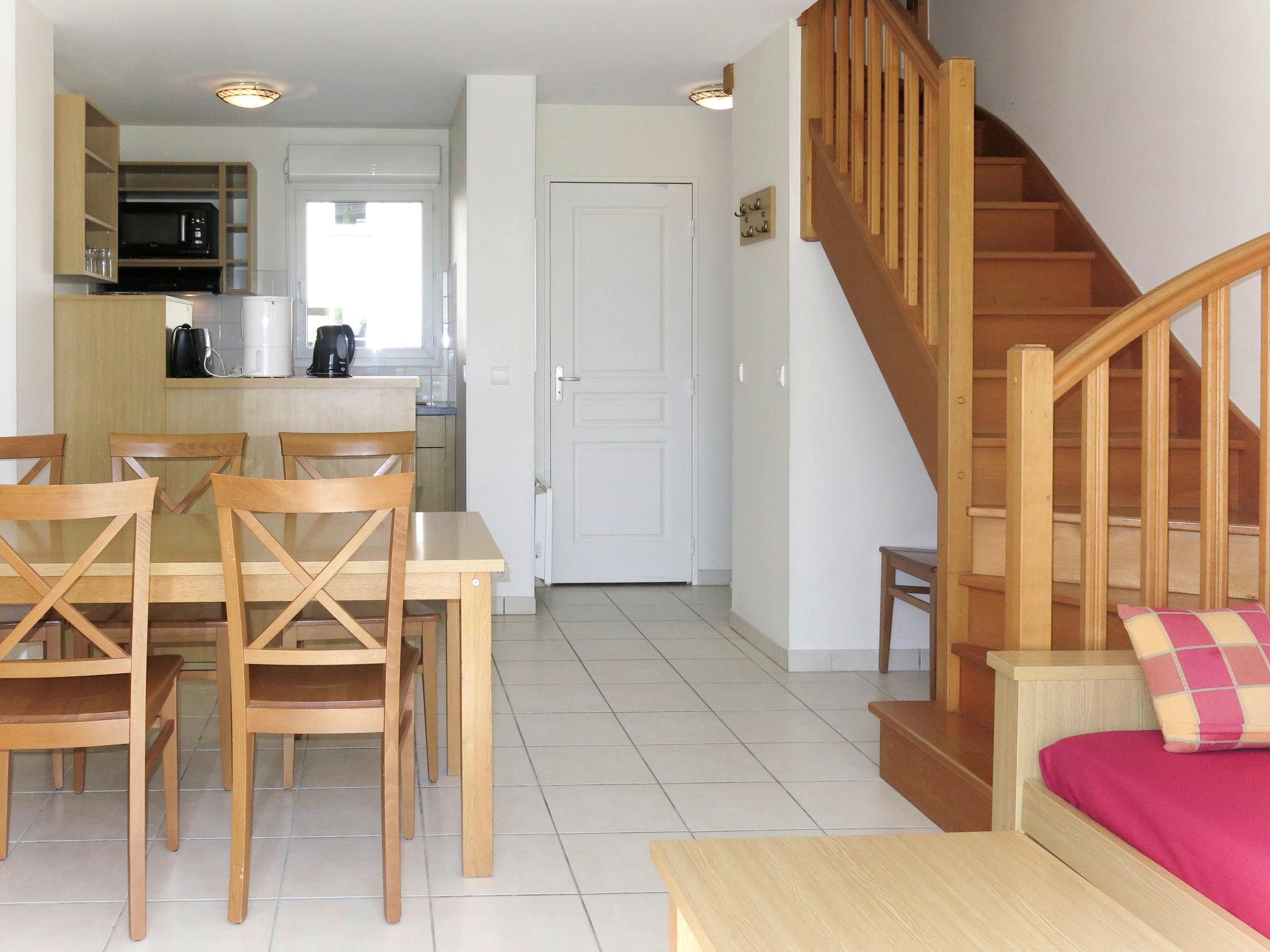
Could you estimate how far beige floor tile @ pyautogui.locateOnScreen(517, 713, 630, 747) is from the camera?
3746 mm

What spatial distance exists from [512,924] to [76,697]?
1045 millimetres

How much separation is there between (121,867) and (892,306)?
270 cm

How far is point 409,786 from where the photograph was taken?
2889 mm

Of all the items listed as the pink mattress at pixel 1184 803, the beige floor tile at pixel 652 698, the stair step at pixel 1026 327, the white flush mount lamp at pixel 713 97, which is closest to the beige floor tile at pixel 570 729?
the beige floor tile at pixel 652 698

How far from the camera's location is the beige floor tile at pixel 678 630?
534 centimetres

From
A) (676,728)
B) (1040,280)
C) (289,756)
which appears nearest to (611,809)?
(676,728)

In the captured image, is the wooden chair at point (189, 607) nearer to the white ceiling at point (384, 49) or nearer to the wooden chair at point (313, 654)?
the wooden chair at point (313, 654)

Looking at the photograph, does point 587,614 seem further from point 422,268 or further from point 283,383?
point 422,268

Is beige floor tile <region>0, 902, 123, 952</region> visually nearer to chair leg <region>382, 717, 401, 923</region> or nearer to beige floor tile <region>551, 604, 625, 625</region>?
chair leg <region>382, 717, 401, 923</region>

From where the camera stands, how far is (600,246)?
6520mm

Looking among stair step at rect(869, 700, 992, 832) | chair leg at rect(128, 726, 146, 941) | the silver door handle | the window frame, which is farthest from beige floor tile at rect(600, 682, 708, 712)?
the window frame

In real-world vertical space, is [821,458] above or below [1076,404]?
below

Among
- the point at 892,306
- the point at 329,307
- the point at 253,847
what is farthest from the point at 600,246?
the point at 253,847

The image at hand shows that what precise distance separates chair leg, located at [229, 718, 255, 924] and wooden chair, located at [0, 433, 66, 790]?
0.92 m
